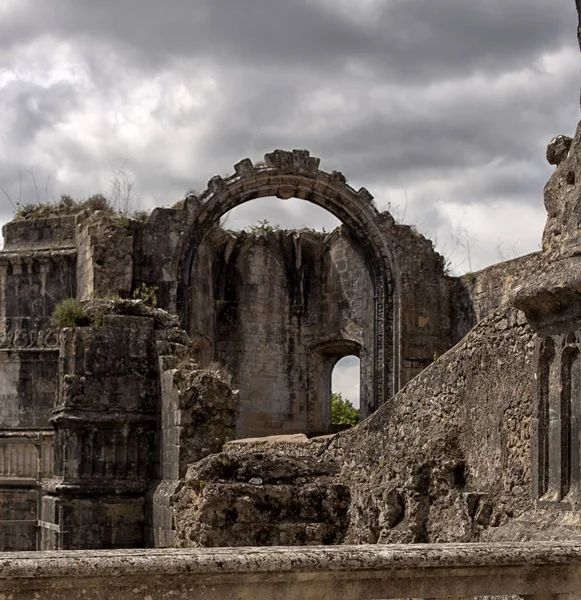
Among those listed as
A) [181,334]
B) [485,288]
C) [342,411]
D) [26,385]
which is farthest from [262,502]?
[342,411]

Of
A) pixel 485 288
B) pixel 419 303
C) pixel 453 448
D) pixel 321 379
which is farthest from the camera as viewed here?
pixel 321 379

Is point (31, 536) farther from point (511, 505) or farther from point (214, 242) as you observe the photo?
point (511, 505)

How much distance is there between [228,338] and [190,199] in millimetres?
4904

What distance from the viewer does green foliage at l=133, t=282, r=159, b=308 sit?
18.4 m

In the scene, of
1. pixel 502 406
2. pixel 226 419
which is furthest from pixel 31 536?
pixel 502 406

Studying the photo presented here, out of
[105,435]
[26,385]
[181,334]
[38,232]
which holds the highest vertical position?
[38,232]

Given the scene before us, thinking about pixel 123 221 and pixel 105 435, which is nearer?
pixel 105 435

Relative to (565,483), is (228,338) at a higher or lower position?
higher

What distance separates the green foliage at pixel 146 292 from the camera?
18.4 metres

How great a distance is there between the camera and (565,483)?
4977 millimetres

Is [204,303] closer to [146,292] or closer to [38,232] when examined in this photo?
[146,292]

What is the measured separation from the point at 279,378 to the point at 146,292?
612 cm

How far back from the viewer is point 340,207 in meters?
21.2

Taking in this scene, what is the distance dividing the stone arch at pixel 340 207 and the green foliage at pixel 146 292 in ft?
3.43
